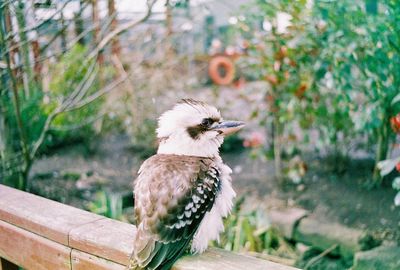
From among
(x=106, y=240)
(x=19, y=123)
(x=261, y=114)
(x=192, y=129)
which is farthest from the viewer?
(x=261, y=114)

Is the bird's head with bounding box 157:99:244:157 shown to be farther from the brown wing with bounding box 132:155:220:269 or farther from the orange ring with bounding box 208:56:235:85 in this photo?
the orange ring with bounding box 208:56:235:85

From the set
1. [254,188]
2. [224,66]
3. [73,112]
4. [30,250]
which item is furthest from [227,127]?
[224,66]

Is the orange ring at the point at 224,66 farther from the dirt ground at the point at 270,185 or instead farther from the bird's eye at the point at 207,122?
the bird's eye at the point at 207,122

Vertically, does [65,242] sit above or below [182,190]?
below

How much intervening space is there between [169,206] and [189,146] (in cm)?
36

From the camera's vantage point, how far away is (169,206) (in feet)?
5.82

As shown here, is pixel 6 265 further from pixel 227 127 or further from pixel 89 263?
pixel 227 127

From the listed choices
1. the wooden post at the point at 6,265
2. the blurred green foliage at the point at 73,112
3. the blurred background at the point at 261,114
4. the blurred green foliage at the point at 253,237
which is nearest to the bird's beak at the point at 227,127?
the blurred background at the point at 261,114

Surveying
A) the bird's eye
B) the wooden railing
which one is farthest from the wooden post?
the bird's eye

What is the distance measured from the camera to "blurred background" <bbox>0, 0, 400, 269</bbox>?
3482mm

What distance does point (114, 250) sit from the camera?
1.71 meters

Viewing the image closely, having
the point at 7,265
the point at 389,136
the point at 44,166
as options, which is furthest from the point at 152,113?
the point at 7,265

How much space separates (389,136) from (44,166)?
3738mm

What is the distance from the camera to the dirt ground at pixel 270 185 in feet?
13.7
